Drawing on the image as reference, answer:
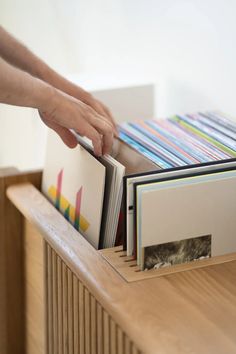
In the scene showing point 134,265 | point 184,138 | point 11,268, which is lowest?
point 11,268

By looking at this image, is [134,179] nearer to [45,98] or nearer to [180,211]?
[180,211]

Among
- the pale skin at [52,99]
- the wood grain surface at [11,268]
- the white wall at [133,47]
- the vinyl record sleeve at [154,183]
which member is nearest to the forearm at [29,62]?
the pale skin at [52,99]

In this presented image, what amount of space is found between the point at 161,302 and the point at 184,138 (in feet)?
1.54

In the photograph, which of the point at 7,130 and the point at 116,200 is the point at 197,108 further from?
the point at 7,130

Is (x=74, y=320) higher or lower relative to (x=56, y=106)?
lower

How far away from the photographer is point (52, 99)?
52.4 inches

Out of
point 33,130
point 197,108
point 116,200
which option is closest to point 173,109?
point 197,108

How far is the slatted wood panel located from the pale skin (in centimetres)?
24

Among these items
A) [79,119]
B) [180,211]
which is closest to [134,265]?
[180,211]

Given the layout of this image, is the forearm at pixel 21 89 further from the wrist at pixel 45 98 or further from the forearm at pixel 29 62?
the forearm at pixel 29 62

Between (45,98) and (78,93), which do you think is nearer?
(45,98)

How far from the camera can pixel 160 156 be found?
1439 mm

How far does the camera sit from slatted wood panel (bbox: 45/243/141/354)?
122cm

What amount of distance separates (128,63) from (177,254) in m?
1.07
